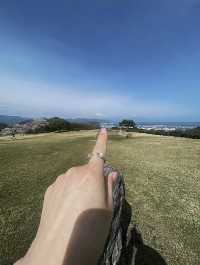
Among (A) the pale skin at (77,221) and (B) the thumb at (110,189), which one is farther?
(B) the thumb at (110,189)

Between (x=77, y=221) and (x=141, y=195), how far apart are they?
13595 mm

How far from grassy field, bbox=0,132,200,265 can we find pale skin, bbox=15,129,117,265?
784 cm

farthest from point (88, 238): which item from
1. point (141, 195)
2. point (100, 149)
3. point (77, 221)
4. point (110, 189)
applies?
point (141, 195)

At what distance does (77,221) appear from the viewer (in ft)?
5.65

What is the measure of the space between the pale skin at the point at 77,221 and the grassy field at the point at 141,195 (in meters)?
7.84

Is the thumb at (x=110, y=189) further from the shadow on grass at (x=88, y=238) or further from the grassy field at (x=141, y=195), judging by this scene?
the grassy field at (x=141, y=195)

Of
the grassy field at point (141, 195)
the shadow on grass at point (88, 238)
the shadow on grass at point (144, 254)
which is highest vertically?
the shadow on grass at point (88, 238)

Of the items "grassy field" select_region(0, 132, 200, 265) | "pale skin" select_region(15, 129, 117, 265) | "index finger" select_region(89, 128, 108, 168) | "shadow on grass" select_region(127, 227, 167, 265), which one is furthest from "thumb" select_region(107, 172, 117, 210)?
"grassy field" select_region(0, 132, 200, 265)

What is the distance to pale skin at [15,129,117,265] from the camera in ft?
5.47

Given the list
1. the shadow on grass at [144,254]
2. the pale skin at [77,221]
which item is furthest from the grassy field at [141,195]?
the pale skin at [77,221]

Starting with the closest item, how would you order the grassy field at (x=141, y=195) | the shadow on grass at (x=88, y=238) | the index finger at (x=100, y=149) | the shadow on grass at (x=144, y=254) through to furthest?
the shadow on grass at (x=88, y=238), the index finger at (x=100, y=149), the shadow on grass at (x=144, y=254), the grassy field at (x=141, y=195)

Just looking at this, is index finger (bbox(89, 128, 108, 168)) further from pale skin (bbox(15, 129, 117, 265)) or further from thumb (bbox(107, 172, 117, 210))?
thumb (bbox(107, 172, 117, 210))

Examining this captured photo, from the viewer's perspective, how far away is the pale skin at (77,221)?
1.67 m

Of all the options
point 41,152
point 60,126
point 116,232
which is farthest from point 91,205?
point 60,126
